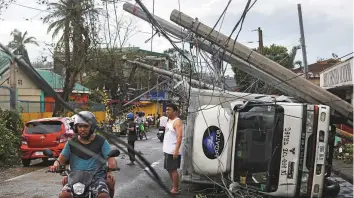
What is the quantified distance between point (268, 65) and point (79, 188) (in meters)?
4.34

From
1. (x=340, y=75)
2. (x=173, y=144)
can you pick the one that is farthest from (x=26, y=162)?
(x=340, y=75)

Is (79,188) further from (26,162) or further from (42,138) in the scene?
(26,162)

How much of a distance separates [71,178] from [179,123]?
380 cm

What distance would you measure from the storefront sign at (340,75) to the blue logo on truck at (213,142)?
718 centimetres

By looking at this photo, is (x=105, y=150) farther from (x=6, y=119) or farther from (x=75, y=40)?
(x=75, y=40)

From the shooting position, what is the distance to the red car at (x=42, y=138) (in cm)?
1397

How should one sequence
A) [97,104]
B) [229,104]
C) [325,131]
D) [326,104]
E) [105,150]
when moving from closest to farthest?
[105,150] < [325,131] < [326,104] < [229,104] < [97,104]

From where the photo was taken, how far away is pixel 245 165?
749cm

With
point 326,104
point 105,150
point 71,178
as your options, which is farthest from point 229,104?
point 71,178

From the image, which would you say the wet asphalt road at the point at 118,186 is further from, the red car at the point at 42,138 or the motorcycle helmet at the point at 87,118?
the motorcycle helmet at the point at 87,118

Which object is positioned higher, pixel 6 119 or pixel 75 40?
pixel 75 40

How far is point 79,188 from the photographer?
488cm

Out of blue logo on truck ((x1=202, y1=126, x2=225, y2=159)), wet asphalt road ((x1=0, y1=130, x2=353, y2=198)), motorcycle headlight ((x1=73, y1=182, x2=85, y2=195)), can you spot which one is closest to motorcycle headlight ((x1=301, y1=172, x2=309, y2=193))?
blue logo on truck ((x1=202, y1=126, x2=225, y2=159))

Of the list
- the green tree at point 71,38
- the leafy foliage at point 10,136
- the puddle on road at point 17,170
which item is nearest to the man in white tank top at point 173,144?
the puddle on road at point 17,170
